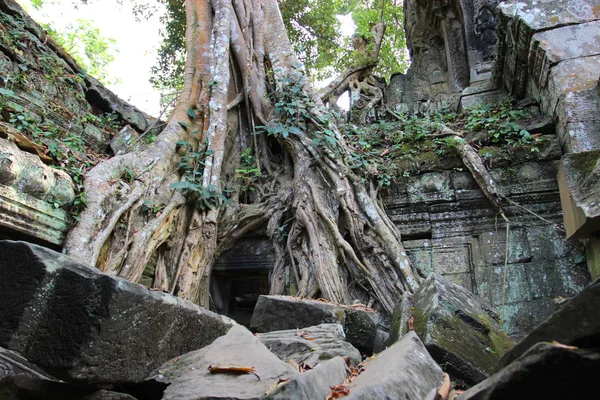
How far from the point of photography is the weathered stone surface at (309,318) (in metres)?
2.62

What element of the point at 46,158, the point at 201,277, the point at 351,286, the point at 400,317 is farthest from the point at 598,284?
the point at 46,158

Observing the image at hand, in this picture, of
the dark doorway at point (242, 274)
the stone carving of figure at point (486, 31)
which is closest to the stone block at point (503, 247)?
the dark doorway at point (242, 274)

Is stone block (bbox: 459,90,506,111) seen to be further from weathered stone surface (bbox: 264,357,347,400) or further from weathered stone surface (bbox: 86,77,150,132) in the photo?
weathered stone surface (bbox: 264,357,347,400)

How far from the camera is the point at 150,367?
154 cm

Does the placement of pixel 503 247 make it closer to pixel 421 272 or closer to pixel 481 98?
pixel 421 272

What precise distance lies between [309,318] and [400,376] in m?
1.32

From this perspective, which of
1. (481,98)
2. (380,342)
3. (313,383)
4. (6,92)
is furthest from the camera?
(481,98)

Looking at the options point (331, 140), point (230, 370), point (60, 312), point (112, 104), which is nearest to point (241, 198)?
point (331, 140)

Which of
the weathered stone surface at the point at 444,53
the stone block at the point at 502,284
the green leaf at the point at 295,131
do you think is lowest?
the stone block at the point at 502,284

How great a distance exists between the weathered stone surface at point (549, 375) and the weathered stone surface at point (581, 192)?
191 cm

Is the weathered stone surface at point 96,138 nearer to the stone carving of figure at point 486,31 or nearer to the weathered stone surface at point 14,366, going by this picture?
the weathered stone surface at point 14,366

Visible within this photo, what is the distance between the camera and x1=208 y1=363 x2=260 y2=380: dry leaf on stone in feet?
4.71

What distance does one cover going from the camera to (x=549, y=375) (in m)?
0.80

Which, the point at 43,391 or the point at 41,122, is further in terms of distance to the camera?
the point at 41,122
